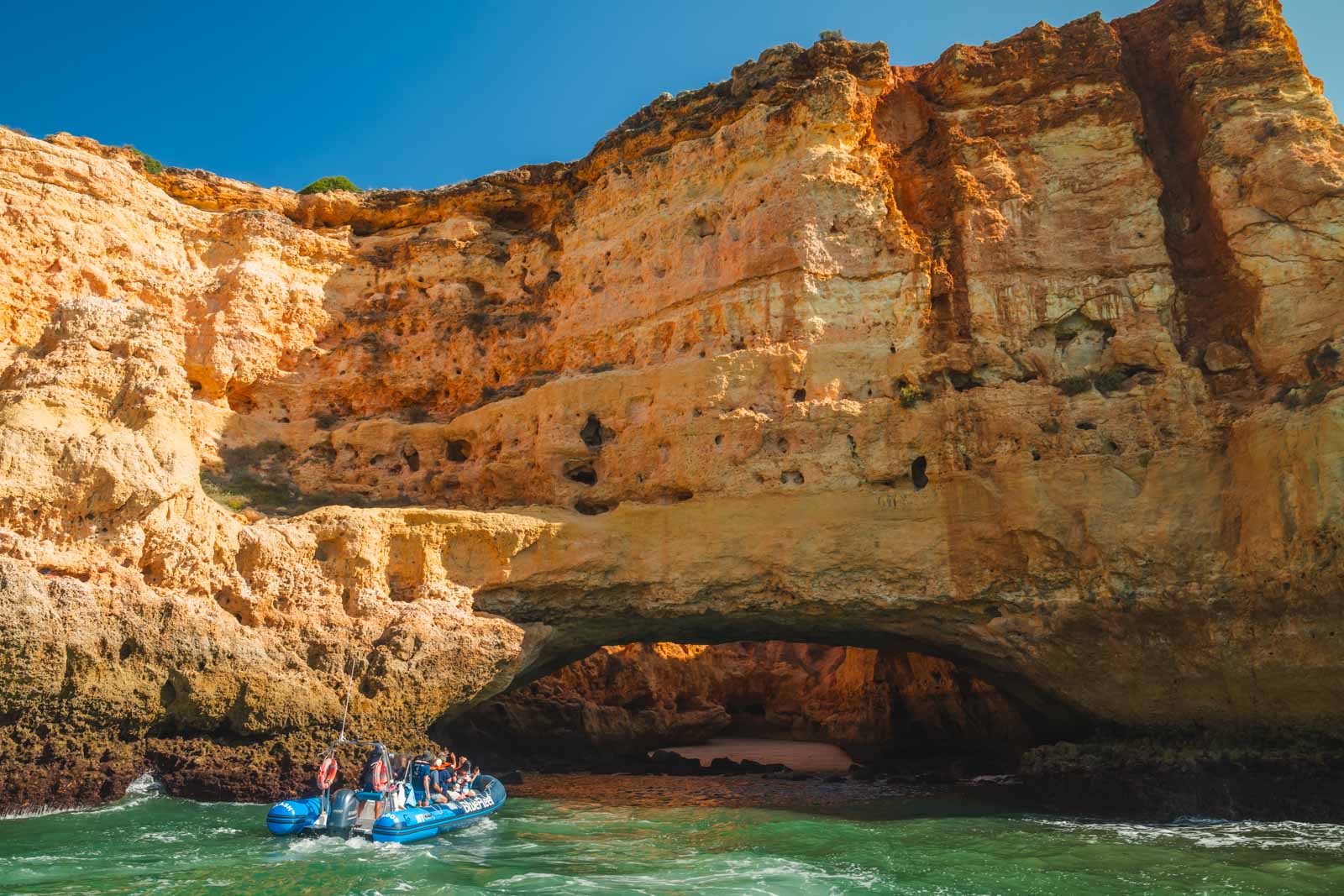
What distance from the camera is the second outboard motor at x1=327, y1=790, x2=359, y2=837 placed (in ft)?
40.7

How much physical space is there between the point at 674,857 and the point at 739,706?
23.4 meters

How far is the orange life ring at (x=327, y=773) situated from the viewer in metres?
12.9

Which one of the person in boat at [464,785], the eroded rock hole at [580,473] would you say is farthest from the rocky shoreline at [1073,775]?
the eroded rock hole at [580,473]

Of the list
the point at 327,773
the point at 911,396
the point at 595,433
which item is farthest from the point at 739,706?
the point at 327,773

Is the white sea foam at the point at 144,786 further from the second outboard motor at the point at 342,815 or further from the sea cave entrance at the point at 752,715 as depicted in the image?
the sea cave entrance at the point at 752,715

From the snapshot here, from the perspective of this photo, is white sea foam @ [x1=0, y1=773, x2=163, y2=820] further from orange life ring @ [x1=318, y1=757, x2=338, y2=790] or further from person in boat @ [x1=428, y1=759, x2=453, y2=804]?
person in boat @ [x1=428, y1=759, x2=453, y2=804]

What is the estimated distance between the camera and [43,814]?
41.6 feet

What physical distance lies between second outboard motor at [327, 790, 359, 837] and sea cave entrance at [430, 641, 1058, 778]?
3.85 metres

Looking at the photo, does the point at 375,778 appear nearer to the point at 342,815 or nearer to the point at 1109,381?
the point at 342,815

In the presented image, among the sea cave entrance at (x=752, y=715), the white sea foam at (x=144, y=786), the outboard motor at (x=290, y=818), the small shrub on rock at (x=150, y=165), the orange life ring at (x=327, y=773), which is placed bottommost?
the sea cave entrance at (x=752, y=715)

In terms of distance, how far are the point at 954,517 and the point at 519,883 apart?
9.05 m

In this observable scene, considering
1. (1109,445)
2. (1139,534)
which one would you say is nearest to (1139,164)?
(1109,445)

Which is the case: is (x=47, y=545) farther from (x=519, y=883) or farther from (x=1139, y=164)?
(x=1139, y=164)

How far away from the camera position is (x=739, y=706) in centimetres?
3488
